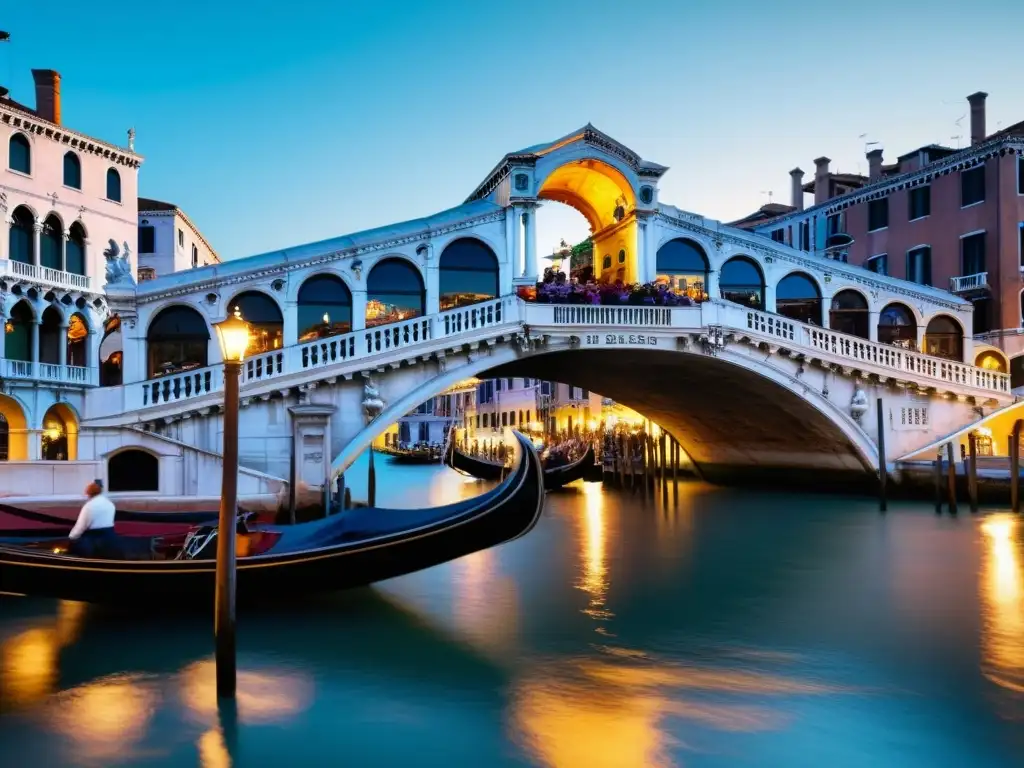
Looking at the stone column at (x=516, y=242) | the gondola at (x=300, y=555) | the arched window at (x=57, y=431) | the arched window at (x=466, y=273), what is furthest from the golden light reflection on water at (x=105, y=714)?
the arched window at (x=57, y=431)

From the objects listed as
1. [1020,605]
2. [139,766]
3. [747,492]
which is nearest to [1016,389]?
[747,492]

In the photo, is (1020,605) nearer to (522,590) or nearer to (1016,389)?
(522,590)

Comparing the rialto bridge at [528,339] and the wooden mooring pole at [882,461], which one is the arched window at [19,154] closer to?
the rialto bridge at [528,339]

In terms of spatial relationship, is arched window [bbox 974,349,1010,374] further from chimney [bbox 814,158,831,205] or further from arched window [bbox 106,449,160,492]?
arched window [bbox 106,449,160,492]

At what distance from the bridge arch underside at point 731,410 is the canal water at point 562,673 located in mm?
4142

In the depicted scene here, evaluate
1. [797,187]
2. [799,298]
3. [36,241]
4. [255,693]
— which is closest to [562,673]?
[255,693]

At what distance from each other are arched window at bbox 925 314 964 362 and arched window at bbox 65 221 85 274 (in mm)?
13620

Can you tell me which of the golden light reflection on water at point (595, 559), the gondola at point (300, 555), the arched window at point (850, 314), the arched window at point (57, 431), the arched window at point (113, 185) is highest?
the arched window at point (113, 185)

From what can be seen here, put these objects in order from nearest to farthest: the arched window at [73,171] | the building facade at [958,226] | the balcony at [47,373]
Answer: the balcony at [47,373], the building facade at [958,226], the arched window at [73,171]

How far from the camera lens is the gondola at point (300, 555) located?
5547 millimetres

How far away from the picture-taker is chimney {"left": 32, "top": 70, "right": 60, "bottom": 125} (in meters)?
16.2

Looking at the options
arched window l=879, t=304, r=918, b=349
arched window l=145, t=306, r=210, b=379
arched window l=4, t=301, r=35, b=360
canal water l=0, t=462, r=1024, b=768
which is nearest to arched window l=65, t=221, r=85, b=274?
arched window l=4, t=301, r=35, b=360

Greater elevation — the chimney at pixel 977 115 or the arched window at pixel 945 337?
the chimney at pixel 977 115

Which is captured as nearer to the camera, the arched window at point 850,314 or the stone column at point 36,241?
the arched window at point 850,314
